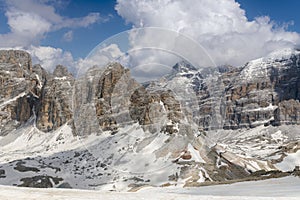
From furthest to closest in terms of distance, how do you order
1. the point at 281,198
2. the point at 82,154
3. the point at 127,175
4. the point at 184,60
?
1. the point at 82,154
2. the point at 127,175
3. the point at 184,60
4. the point at 281,198

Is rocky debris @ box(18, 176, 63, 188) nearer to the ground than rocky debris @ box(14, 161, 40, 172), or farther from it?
nearer to the ground

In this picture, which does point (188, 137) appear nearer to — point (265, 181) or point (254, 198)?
point (265, 181)

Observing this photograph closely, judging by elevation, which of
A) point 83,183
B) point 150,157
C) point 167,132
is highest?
point 167,132

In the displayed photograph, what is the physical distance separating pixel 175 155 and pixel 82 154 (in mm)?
59454

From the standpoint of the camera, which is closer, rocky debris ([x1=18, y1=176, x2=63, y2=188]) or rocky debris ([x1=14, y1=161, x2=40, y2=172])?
rocky debris ([x1=18, y1=176, x2=63, y2=188])

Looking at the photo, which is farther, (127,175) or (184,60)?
(127,175)

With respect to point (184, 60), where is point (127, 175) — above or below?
below

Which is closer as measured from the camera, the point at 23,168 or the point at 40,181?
the point at 40,181

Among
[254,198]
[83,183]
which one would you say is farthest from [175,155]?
[254,198]

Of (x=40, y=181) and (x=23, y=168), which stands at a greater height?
(x=23, y=168)


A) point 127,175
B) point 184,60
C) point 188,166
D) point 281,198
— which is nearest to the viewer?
point 281,198

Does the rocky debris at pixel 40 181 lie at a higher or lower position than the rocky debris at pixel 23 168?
lower

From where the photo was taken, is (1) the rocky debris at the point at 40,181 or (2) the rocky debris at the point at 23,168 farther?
(2) the rocky debris at the point at 23,168

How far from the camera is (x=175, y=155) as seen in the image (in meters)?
128
